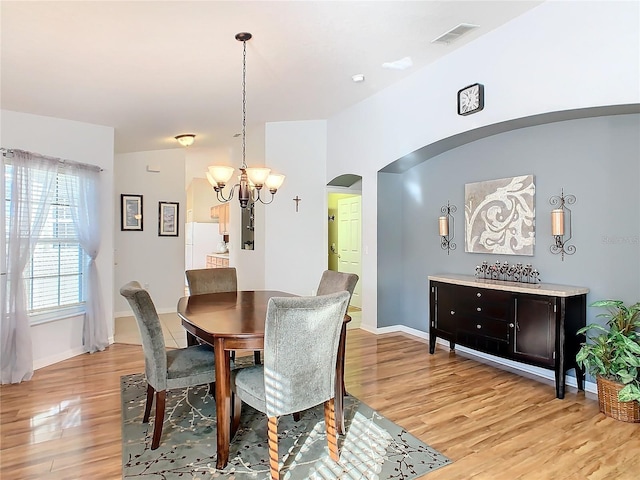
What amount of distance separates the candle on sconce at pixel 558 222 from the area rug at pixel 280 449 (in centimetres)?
214

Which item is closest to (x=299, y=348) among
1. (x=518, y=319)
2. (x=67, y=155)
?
(x=518, y=319)

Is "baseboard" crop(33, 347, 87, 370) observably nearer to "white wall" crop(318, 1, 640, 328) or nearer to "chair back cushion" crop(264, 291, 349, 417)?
"chair back cushion" crop(264, 291, 349, 417)

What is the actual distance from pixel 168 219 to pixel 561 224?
5.78 metres

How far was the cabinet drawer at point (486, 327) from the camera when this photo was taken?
356cm

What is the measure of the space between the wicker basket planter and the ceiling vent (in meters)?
2.94

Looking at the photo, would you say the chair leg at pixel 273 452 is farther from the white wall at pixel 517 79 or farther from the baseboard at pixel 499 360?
the white wall at pixel 517 79

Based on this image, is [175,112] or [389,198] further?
[389,198]

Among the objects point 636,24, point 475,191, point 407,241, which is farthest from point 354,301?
point 636,24

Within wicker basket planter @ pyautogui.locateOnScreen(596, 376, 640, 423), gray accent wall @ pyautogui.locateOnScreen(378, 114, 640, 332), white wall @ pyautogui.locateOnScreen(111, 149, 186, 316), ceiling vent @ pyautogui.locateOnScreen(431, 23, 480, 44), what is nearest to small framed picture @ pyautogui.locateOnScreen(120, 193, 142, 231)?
white wall @ pyautogui.locateOnScreen(111, 149, 186, 316)

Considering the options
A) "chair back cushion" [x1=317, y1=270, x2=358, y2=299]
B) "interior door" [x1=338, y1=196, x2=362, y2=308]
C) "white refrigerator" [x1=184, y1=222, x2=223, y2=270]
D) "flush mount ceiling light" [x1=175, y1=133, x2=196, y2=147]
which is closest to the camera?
"chair back cushion" [x1=317, y1=270, x2=358, y2=299]

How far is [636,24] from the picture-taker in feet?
8.58

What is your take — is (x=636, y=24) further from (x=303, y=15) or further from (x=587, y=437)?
(x=587, y=437)

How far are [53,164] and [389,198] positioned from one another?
154 inches

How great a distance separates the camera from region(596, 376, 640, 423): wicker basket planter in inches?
107
